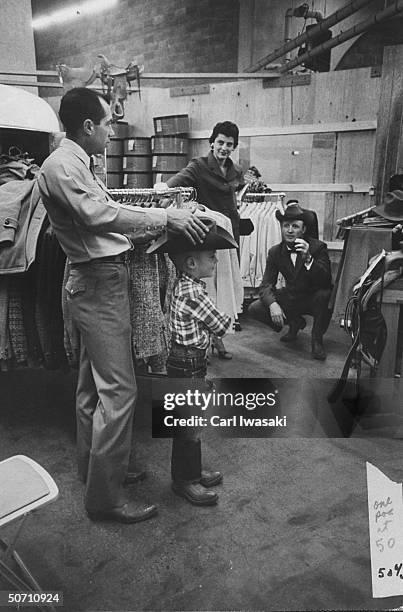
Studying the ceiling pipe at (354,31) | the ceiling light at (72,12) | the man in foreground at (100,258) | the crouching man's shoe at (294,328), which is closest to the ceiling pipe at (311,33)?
the ceiling pipe at (354,31)

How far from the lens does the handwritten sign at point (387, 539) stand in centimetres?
75

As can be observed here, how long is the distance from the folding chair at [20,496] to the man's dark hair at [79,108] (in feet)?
2.03

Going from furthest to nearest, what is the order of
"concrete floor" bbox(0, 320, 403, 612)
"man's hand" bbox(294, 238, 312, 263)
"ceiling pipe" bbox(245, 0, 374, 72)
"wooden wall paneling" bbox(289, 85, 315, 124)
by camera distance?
"wooden wall paneling" bbox(289, 85, 315, 124), "man's hand" bbox(294, 238, 312, 263), "ceiling pipe" bbox(245, 0, 374, 72), "concrete floor" bbox(0, 320, 403, 612)

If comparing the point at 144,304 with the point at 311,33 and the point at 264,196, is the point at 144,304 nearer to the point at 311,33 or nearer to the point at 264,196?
the point at 311,33

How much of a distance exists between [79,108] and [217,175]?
94 cm

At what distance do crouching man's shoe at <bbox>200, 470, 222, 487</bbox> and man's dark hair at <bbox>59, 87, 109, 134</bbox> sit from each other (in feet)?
2.70

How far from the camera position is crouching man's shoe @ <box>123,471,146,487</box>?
1.15 m

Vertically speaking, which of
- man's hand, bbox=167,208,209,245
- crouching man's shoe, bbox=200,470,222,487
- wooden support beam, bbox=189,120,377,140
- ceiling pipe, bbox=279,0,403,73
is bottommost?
crouching man's shoe, bbox=200,470,222,487

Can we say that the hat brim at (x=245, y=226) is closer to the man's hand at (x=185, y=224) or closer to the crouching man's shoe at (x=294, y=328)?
the crouching man's shoe at (x=294, y=328)

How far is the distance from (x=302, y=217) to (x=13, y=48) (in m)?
1.39

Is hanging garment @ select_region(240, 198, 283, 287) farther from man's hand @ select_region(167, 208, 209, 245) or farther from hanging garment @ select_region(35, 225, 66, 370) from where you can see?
man's hand @ select_region(167, 208, 209, 245)

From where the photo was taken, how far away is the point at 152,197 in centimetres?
138

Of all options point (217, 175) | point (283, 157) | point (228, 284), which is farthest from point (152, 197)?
point (283, 157)

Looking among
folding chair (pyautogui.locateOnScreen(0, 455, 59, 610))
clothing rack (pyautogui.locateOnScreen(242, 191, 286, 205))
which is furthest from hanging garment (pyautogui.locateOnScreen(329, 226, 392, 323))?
folding chair (pyautogui.locateOnScreen(0, 455, 59, 610))
